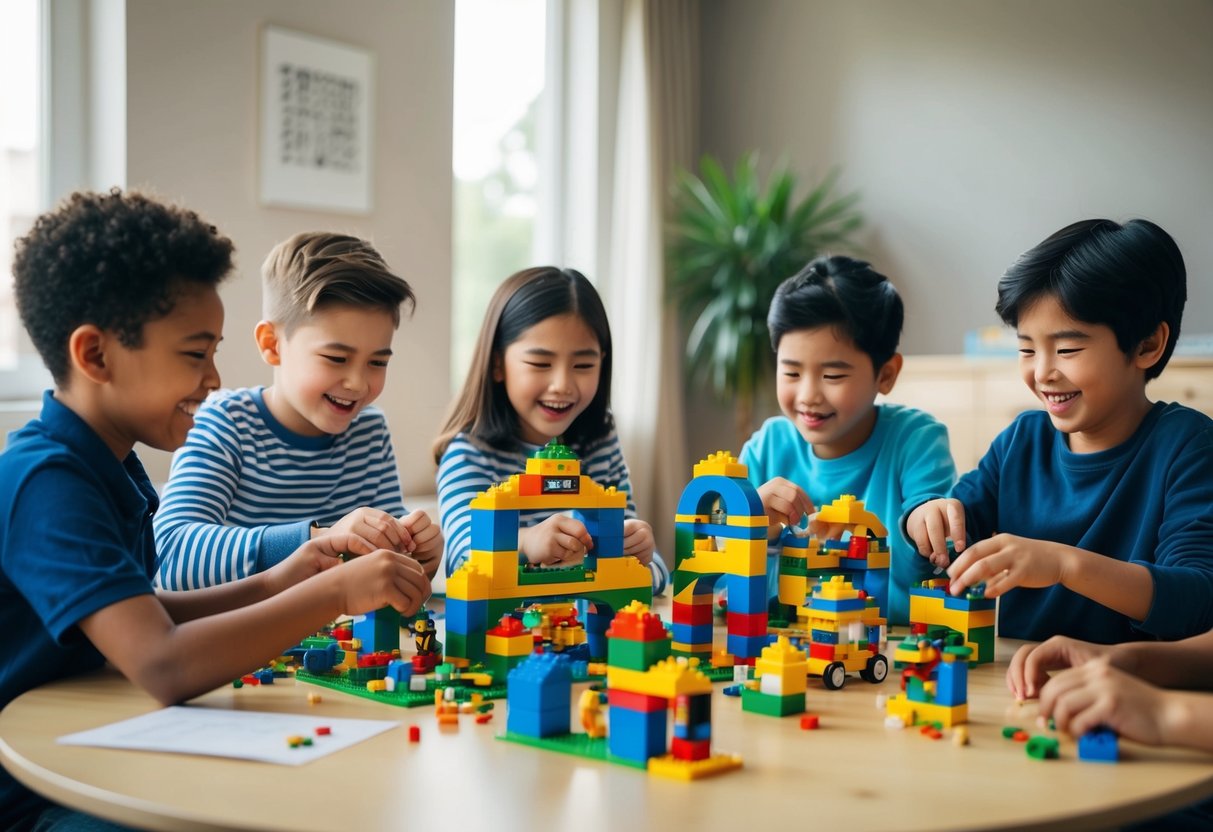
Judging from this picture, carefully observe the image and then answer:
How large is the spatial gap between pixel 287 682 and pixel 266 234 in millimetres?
2735

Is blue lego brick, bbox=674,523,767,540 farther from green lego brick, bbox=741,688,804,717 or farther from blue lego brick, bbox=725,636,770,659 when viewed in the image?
green lego brick, bbox=741,688,804,717

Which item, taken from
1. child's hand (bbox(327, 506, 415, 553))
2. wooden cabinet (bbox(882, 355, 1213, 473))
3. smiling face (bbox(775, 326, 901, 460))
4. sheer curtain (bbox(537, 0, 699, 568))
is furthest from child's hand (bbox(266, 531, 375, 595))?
sheer curtain (bbox(537, 0, 699, 568))

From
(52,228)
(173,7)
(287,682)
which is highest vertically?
(173,7)

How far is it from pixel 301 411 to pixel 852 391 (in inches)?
41.2

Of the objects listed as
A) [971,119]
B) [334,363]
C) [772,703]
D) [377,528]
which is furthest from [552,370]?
[971,119]

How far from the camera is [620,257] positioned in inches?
208

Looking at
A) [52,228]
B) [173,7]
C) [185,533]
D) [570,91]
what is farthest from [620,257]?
[52,228]

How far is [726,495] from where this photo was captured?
154 centimetres

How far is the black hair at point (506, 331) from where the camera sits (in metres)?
2.27

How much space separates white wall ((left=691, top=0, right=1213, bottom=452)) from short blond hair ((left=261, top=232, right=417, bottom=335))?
345 centimetres

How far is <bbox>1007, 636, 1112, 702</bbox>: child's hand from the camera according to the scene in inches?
51.2

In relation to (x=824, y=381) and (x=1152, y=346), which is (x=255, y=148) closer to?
(x=824, y=381)

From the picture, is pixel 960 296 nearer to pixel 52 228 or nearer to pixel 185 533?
pixel 185 533

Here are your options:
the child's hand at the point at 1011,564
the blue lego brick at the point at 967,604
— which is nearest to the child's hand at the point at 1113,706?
the child's hand at the point at 1011,564
